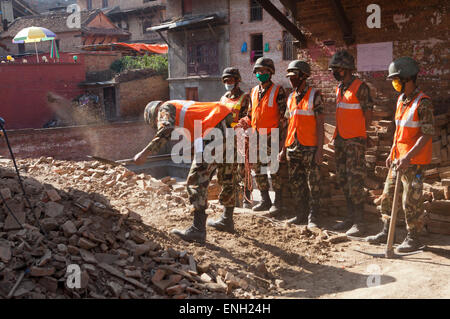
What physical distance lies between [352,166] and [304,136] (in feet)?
2.57

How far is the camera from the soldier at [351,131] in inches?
236

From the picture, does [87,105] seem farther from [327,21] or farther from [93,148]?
[327,21]

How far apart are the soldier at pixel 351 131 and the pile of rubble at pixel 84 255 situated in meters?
2.42

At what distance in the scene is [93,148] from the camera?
820 inches

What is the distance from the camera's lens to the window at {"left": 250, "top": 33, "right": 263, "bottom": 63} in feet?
80.5

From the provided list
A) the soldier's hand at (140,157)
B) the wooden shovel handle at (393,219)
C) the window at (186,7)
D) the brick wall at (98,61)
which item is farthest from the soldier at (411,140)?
the brick wall at (98,61)

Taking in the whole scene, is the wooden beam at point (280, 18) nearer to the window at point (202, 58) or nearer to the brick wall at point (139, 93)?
the window at point (202, 58)

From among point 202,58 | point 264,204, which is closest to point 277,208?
point 264,204

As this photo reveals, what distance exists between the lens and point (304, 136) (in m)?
6.30

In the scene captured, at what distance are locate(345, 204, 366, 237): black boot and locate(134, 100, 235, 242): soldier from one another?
1.89 m

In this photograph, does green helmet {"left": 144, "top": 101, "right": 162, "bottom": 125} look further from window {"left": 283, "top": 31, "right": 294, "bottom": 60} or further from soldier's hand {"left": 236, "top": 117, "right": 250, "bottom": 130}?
window {"left": 283, "top": 31, "right": 294, "bottom": 60}

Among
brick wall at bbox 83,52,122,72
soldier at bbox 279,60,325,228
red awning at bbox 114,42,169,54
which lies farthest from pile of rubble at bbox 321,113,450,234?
red awning at bbox 114,42,169,54
